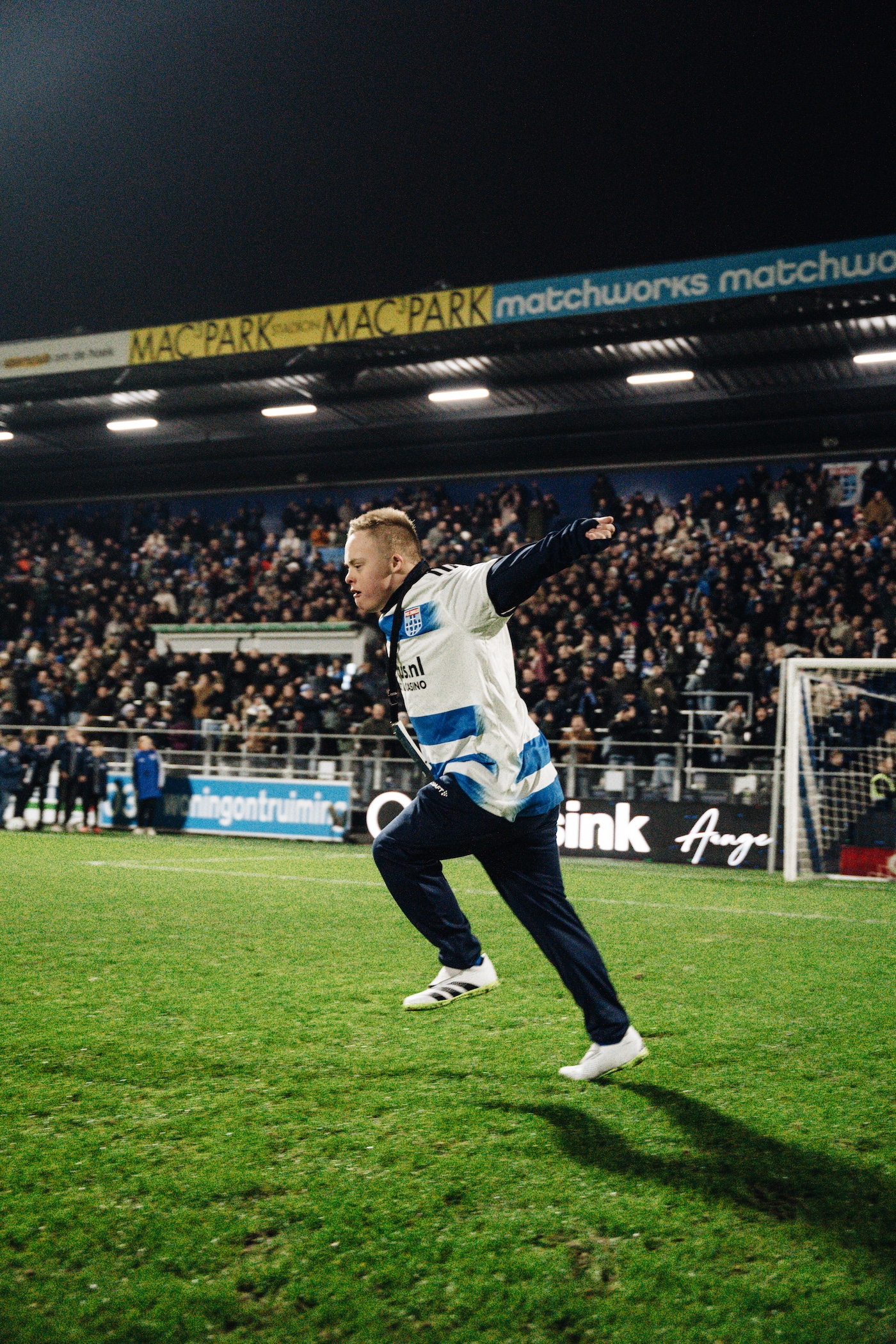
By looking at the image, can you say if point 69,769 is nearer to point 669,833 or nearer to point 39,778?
point 39,778

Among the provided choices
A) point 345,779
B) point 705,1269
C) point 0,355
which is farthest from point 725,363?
point 705,1269

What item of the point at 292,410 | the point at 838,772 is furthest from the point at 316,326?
the point at 838,772

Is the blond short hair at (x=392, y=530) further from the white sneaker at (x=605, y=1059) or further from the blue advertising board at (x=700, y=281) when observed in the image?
the blue advertising board at (x=700, y=281)

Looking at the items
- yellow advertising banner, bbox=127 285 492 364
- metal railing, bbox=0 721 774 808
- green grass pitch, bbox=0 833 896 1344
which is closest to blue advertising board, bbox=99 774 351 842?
metal railing, bbox=0 721 774 808

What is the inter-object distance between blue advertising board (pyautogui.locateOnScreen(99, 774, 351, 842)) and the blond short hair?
45.1 ft

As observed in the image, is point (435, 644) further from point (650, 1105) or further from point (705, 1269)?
point (705, 1269)

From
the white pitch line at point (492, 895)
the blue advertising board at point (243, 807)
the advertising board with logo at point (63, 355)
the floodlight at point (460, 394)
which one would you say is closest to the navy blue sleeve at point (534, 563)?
the white pitch line at point (492, 895)

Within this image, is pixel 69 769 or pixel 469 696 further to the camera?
pixel 69 769

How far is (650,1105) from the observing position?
3539mm

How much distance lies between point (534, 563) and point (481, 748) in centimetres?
73

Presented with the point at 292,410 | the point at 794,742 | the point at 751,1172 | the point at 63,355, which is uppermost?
the point at 63,355

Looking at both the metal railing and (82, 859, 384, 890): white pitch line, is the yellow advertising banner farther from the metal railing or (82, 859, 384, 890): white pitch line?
(82, 859, 384, 890): white pitch line

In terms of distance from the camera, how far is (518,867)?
12.9 feet

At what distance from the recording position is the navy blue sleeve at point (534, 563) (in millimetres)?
3350
